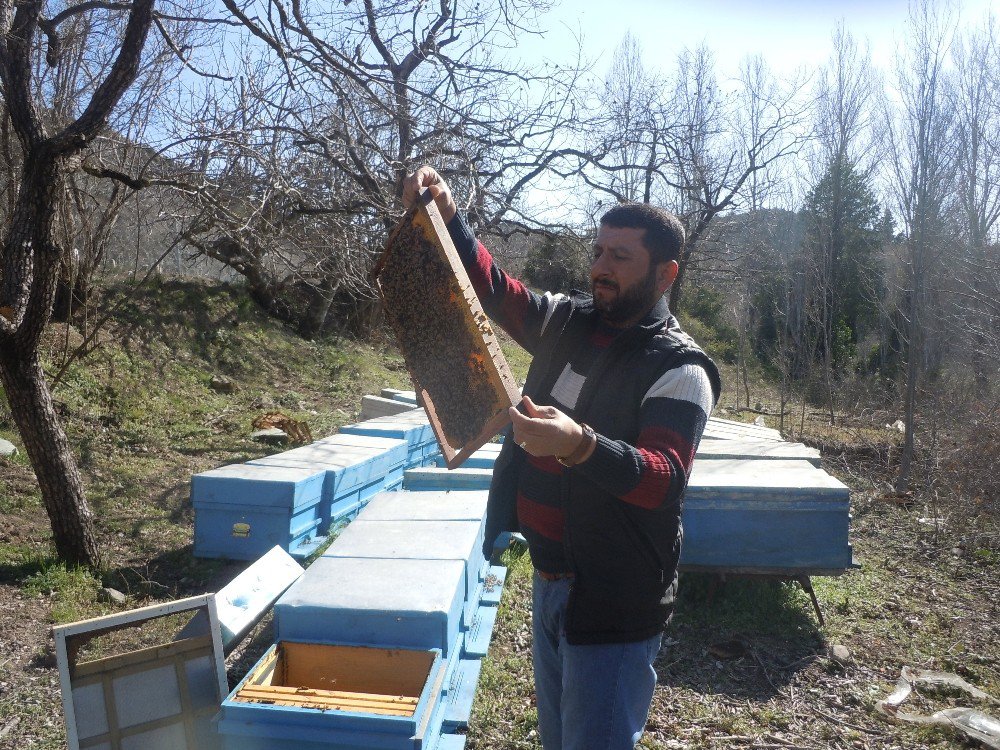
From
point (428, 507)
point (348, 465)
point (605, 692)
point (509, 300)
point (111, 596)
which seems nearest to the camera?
point (605, 692)

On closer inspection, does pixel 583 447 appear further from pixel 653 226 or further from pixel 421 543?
pixel 421 543

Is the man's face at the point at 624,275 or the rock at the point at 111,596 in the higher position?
the man's face at the point at 624,275

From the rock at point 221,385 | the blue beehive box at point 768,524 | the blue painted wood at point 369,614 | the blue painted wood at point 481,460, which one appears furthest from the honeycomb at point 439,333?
the rock at point 221,385

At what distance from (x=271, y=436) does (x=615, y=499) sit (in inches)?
329

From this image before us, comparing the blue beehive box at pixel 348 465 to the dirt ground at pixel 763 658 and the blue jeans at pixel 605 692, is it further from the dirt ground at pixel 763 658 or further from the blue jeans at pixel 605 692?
the blue jeans at pixel 605 692

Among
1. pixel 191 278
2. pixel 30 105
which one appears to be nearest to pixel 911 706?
pixel 30 105

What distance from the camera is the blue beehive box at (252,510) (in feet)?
16.4

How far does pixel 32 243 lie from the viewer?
4535 mm

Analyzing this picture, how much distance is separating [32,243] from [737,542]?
4970 millimetres

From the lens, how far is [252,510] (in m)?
5.07

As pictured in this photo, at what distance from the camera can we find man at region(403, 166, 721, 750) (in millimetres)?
1683

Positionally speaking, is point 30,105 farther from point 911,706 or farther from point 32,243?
point 911,706

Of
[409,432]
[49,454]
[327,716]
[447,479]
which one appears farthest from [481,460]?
[327,716]

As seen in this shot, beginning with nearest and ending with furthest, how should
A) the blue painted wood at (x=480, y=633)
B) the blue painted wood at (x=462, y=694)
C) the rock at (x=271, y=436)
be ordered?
1. the blue painted wood at (x=462, y=694)
2. the blue painted wood at (x=480, y=633)
3. the rock at (x=271, y=436)
